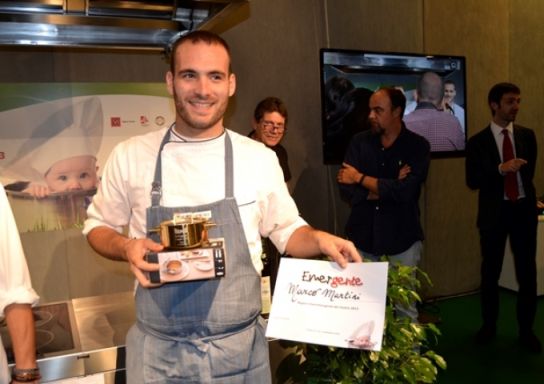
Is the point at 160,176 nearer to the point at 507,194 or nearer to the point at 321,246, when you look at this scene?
the point at 321,246

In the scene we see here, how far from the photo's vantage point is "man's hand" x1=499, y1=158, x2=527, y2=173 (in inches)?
137

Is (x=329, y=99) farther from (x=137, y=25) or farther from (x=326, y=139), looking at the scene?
(x=137, y=25)

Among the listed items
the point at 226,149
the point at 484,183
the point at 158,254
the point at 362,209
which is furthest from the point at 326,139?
the point at 158,254

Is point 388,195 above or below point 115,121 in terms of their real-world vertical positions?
below

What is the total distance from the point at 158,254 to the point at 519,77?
4922 millimetres

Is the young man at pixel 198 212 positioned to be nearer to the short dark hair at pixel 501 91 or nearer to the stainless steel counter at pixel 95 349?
the stainless steel counter at pixel 95 349

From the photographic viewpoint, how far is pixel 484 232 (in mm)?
3639

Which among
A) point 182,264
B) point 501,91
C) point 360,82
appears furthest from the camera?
point 360,82

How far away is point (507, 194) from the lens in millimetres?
3561

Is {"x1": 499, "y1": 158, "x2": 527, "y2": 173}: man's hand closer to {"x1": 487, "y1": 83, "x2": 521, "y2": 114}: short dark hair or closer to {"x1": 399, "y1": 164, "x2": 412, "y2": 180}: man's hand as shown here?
{"x1": 487, "y1": 83, "x2": 521, "y2": 114}: short dark hair

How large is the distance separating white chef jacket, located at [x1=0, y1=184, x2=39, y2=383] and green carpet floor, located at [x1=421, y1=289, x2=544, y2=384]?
8.56 ft

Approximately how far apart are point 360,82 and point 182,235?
9.48 feet

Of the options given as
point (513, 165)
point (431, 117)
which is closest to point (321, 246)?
point (513, 165)

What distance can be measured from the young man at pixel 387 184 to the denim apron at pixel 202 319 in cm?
174
